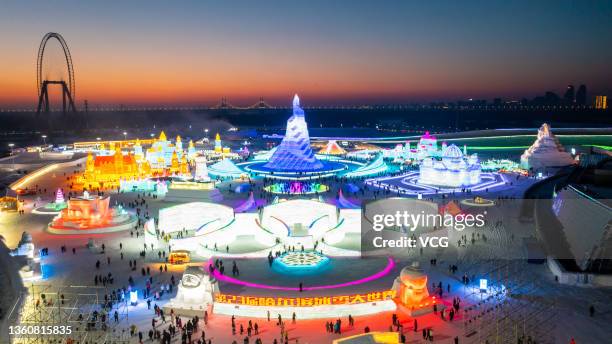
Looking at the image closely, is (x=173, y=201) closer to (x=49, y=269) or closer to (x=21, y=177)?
(x=49, y=269)

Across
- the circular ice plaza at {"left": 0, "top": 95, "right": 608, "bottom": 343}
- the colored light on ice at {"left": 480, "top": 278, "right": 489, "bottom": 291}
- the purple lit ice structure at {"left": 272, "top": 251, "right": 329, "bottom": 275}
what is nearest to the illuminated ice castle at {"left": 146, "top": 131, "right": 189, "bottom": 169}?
the circular ice plaza at {"left": 0, "top": 95, "right": 608, "bottom": 343}

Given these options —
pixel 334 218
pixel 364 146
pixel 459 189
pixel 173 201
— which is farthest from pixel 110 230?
pixel 364 146

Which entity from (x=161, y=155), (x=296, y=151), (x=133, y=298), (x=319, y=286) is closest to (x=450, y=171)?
(x=296, y=151)

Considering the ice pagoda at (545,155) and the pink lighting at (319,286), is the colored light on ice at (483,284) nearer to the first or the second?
the pink lighting at (319,286)

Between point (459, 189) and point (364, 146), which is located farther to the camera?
point (364, 146)

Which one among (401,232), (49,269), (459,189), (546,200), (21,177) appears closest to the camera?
(49,269)
